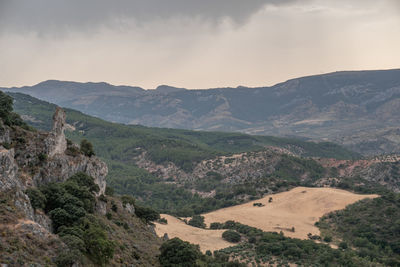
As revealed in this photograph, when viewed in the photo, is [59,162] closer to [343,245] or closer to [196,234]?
[196,234]

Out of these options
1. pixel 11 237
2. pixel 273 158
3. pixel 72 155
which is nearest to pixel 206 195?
pixel 273 158

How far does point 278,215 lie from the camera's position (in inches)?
4038

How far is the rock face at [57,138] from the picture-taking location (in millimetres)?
47625

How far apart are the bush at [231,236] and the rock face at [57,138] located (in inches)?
1702

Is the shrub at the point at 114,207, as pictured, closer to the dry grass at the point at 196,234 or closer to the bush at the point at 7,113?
the bush at the point at 7,113

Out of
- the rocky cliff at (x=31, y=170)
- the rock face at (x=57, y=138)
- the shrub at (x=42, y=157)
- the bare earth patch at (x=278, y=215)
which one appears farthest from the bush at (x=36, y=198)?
the bare earth patch at (x=278, y=215)

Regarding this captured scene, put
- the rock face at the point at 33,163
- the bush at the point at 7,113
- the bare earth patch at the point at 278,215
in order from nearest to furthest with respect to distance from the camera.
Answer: the rock face at the point at 33,163 → the bush at the point at 7,113 → the bare earth patch at the point at 278,215

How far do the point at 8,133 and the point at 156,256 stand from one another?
80.7ft

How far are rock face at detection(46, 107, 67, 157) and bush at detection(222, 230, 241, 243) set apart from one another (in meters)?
43.2

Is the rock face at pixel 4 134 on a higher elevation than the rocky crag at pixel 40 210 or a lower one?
higher

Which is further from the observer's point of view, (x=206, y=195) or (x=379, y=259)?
(x=206, y=195)

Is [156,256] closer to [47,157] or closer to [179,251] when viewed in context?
[179,251]

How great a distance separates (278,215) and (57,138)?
7211 centimetres

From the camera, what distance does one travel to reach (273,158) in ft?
603
